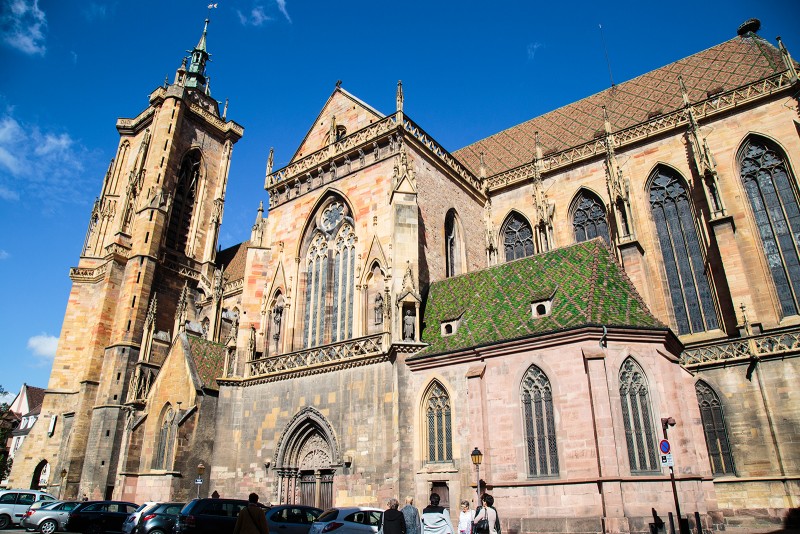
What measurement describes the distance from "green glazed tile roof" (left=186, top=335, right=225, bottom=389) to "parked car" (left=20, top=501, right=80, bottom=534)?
526 cm

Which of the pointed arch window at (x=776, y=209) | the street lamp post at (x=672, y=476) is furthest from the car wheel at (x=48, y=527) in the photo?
the pointed arch window at (x=776, y=209)

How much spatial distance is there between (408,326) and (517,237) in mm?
9081

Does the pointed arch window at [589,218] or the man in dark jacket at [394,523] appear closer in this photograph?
A: the man in dark jacket at [394,523]

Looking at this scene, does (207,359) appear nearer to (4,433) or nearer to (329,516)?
(329,516)

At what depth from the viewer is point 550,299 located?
1555cm

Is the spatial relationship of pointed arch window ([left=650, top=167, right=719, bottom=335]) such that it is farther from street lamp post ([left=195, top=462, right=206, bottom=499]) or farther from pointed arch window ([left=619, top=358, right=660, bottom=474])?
street lamp post ([left=195, top=462, right=206, bottom=499])

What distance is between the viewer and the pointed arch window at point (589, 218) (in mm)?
21625

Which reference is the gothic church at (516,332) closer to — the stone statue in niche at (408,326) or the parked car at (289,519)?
the stone statue in niche at (408,326)

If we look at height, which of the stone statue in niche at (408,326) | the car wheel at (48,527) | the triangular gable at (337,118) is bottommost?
the car wheel at (48,527)

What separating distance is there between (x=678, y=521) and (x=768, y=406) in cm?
541

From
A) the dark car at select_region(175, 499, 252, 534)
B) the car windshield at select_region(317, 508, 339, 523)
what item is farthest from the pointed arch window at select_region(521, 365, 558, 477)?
the dark car at select_region(175, 499, 252, 534)

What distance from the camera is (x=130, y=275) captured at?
1177 inches

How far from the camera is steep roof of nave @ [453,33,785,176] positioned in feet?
72.5

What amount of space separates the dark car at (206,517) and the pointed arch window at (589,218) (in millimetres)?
15729
